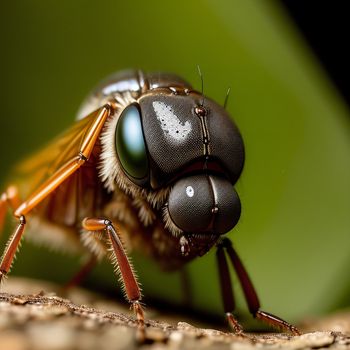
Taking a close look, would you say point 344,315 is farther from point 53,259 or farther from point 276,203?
point 53,259

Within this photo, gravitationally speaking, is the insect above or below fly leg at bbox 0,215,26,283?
above

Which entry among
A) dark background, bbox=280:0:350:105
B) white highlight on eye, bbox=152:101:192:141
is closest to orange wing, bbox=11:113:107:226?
white highlight on eye, bbox=152:101:192:141

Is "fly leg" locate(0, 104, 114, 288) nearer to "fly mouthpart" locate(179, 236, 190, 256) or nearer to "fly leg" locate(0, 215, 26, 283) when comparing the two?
"fly leg" locate(0, 215, 26, 283)

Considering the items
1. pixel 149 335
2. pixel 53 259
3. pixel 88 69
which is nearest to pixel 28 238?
pixel 53 259

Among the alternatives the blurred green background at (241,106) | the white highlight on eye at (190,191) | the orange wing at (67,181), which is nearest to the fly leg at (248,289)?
the white highlight on eye at (190,191)

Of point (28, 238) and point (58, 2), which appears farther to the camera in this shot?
point (58, 2)

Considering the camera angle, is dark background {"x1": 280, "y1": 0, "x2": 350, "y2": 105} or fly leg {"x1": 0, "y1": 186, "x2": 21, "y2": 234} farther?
dark background {"x1": 280, "y1": 0, "x2": 350, "y2": 105}
